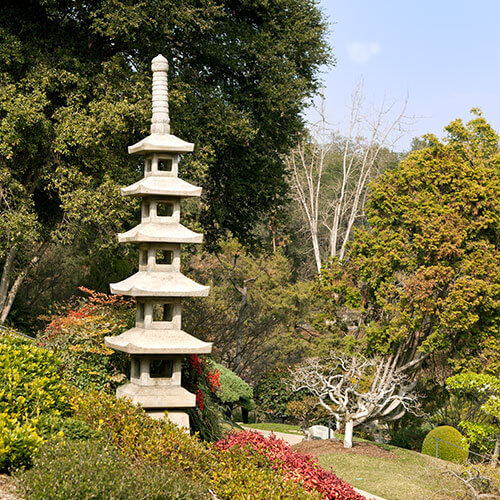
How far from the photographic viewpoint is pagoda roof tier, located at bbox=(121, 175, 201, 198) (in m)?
9.34

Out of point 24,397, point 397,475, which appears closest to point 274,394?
point 397,475

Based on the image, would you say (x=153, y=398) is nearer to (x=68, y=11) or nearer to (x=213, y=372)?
(x=213, y=372)

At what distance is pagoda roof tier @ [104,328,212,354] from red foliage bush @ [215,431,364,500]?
138 cm

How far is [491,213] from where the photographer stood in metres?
18.2

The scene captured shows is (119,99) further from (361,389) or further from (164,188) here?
(361,389)

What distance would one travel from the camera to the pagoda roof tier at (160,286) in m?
8.97

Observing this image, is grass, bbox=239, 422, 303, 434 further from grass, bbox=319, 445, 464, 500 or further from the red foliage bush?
the red foliage bush

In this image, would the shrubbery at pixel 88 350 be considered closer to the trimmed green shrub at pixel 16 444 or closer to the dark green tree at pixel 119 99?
the trimmed green shrub at pixel 16 444

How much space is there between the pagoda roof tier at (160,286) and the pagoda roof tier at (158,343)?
0.58 meters

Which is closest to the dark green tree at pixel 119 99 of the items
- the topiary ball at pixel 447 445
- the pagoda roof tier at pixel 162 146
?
the pagoda roof tier at pixel 162 146

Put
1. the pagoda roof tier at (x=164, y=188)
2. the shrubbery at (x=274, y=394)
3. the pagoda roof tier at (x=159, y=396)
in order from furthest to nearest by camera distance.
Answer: the shrubbery at (x=274, y=394) < the pagoda roof tier at (x=164, y=188) < the pagoda roof tier at (x=159, y=396)

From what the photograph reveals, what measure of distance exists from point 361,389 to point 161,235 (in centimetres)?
1320

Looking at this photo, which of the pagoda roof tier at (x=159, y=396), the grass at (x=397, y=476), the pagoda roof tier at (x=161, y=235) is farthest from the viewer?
the grass at (x=397, y=476)

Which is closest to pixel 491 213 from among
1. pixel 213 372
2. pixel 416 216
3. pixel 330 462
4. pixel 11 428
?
pixel 416 216
